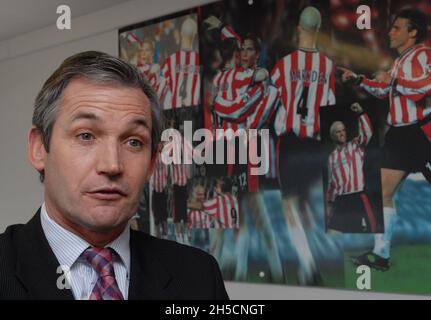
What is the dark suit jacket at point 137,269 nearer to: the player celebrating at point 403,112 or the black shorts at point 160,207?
the player celebrating at point 403,112

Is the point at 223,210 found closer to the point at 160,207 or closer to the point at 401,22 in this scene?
the point at 160,207

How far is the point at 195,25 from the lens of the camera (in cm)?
350

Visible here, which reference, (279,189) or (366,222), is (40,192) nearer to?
(279,189)

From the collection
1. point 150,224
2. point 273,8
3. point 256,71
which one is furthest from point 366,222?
point 150,224

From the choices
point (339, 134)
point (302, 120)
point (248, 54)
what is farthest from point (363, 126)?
point (248, 54)

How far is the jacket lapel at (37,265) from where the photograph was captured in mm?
1003

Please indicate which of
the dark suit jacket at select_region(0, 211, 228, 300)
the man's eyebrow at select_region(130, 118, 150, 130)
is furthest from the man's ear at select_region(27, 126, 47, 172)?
the man's eyebrow at select_region(130, 118, 150, 130)

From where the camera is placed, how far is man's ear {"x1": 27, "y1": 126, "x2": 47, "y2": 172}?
1147mm

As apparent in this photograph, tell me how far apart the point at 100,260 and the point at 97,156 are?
220 millimetres

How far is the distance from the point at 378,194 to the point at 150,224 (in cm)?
167

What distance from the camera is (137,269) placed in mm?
1145

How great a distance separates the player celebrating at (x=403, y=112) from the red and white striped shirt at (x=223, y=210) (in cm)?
87

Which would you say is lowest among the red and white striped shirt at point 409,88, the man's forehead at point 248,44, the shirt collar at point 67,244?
the shirt collar at point 67,244

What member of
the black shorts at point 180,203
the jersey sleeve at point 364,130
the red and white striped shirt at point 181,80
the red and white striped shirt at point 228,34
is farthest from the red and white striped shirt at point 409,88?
the black shorts at point 180,203
